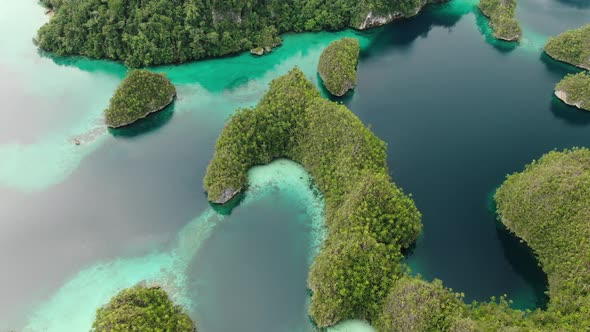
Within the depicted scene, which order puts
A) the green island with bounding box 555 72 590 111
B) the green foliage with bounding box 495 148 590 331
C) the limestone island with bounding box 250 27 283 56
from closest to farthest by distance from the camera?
the green foliage with bounding box 495 148 590 331 → the green island with bounding box 555 72 590 111 → the limestone island with bounding box 250 27 283 56

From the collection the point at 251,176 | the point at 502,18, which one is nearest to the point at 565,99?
the point at 502,18

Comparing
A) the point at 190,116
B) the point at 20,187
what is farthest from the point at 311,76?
the point at 20,187

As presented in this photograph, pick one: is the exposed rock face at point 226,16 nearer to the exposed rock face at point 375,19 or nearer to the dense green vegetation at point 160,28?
the dense green vegetation at point 160,28

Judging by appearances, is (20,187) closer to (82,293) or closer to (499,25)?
(82,293)

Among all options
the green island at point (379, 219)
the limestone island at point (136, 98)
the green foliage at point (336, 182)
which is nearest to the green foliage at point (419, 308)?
the green island at point (379, 219)

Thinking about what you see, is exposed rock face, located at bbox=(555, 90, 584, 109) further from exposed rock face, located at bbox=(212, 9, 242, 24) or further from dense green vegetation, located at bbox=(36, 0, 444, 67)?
exposed rock face, located at bbox=(212, 9, 242, 24)

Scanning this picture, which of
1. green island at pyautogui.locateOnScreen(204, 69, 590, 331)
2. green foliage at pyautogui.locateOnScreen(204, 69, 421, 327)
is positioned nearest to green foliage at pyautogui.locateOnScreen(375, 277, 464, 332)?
green island at pyautogui.locateOnScreen(204, 69, 590, 331)
